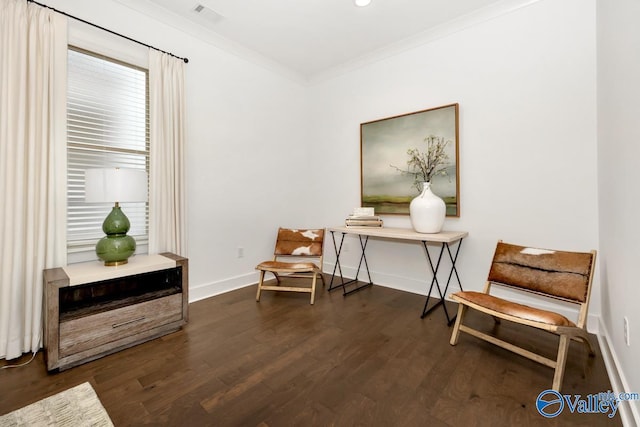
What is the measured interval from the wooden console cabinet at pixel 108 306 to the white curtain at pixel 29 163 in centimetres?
20

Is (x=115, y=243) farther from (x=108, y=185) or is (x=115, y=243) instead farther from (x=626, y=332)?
(x=626, y=332)

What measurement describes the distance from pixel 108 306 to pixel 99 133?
1.47 metres

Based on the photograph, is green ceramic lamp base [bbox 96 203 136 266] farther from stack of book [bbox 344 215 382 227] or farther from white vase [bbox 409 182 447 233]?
white vase [bbox 409 182 447 233]

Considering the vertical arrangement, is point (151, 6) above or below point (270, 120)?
above

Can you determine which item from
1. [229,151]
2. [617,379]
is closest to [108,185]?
[229,151]

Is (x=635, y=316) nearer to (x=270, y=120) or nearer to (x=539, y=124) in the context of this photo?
(x=539, y=124)

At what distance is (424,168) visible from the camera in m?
3.17

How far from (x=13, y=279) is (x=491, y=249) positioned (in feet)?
12.8

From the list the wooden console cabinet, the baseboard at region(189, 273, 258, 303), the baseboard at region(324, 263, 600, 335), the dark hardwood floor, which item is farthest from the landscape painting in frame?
the wooden console cabinet

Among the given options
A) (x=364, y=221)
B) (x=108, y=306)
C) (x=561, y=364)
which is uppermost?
(x=364, y=221)

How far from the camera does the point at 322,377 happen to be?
177 centimetres

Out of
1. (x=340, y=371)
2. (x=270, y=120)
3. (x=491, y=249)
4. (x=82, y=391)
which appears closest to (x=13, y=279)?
(x=82, y=391)

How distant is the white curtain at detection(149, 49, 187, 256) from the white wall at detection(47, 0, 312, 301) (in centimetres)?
18

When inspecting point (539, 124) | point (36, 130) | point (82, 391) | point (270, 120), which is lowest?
point (82, 391)
